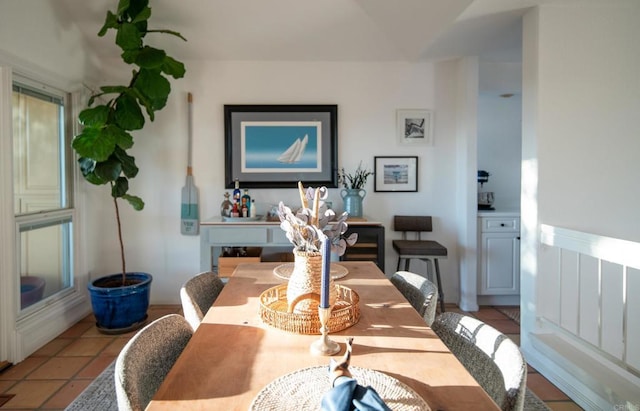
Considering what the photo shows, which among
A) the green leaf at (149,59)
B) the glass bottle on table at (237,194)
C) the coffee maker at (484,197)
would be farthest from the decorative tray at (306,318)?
the coffee maker at (484,197)

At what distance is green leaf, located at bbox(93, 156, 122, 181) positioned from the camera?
2770mm

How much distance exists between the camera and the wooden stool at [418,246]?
3.21 meters

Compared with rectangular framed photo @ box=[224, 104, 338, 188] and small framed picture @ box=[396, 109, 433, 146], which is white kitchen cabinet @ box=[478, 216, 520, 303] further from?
rectangular framed photo @ box=[224, 104, 338, 188]

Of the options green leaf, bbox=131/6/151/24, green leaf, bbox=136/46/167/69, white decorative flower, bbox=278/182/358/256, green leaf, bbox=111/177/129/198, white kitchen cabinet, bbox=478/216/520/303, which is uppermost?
green leaf, bbox=131/6/151/24

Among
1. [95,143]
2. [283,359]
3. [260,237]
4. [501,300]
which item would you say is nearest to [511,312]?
[501,300]

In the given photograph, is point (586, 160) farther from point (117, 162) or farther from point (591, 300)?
point (117, 162)

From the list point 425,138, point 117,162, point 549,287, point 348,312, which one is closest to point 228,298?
point 348,312

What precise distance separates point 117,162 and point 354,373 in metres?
2.67

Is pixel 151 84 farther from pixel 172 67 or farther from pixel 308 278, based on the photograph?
pixel 308 278

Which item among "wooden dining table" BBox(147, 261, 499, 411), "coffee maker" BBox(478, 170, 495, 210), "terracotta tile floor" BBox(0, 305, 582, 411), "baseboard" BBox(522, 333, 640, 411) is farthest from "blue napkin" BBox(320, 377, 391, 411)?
"coffee maker" BBox(478, 170, 495, 210)

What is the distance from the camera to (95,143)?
264 centimetres

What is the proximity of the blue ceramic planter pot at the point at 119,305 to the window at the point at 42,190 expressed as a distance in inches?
14.8

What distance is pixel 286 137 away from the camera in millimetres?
3551

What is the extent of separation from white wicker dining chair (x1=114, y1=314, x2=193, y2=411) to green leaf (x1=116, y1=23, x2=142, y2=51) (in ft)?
7.68
